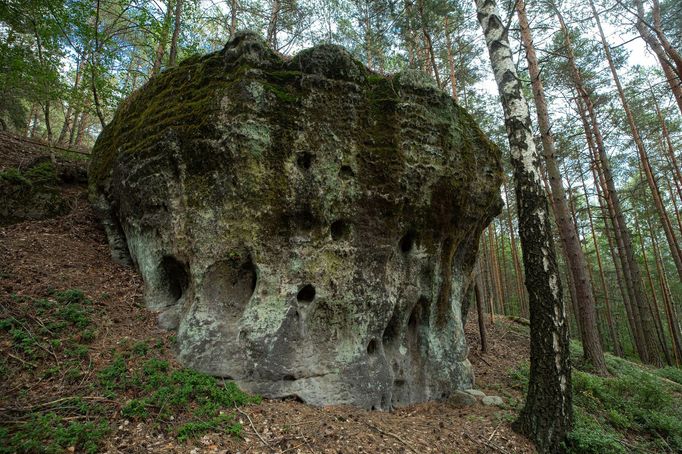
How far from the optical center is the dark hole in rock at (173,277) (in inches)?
246

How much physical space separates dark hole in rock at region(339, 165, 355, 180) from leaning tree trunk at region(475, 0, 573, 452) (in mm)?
2688

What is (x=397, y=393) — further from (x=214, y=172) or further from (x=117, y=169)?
(x=117, y=169)

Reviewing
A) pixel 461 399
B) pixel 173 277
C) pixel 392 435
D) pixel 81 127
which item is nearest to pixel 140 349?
pixel 173 277

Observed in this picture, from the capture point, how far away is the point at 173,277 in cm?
648

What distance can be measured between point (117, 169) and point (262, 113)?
351 cm

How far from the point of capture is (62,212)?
7.97 metres

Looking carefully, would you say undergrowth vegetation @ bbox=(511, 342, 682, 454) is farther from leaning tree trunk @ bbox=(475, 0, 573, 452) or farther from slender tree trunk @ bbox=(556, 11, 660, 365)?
slender tree trunk @ bbox=(556, 11, 660, 365)

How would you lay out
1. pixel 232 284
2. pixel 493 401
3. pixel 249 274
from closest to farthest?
pixel 232 284
pixel 249 274
pixel 493 401

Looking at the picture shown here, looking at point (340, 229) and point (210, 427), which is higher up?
point (340, 229)

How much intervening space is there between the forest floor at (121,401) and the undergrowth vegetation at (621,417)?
859mm

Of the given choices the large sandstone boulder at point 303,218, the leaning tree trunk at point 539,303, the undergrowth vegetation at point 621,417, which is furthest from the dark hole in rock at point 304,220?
the undergrowth vegetation at point 621,417

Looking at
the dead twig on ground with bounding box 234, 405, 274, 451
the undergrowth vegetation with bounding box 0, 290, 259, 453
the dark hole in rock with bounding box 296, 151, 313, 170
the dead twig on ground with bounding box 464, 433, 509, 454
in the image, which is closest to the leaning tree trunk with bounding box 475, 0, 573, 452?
the dead twig on ground with bounding box 464, 433, 509, 454

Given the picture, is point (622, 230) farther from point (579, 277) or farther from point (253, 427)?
point (253, 427)

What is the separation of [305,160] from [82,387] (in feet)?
14.8
